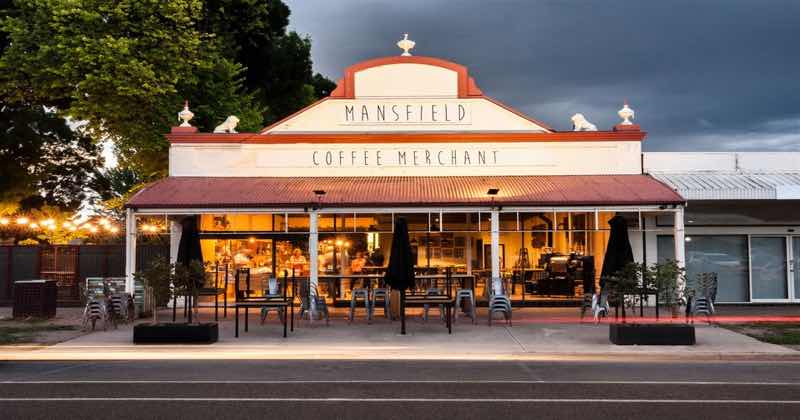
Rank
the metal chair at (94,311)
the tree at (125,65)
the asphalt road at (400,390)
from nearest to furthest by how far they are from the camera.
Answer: the asphalt road at (400,390) < the metal chair at (94,311) < the tree at (125,65)

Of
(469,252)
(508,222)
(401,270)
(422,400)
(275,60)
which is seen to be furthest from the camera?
(275,60)

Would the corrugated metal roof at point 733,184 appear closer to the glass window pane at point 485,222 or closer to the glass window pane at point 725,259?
the glass window pane at point 725,259

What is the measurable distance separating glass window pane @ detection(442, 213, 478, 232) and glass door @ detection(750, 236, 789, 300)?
8391 millimetres

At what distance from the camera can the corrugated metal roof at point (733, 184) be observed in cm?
1855

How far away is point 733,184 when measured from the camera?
1923cm

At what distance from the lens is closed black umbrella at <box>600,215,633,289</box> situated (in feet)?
50.5

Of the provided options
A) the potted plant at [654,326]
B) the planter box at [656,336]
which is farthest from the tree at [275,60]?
the planter box at [656,336]

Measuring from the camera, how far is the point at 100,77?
21.9 meters

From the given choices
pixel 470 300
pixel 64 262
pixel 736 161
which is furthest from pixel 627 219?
pixel 64 262

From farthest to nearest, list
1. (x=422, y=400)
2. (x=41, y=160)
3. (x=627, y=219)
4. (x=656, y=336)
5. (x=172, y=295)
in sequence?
(x=41, y=160), (x=627, y=219), (x=172, y=295), (x=656, y=336), (x=422, y=400)

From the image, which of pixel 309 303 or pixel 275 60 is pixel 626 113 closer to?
pixel 309 303

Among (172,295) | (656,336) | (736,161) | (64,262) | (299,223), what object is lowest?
(656,336)

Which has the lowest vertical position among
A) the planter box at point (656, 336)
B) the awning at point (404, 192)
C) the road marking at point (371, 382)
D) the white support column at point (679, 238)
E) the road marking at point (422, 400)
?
the road marking at point (371, 382)

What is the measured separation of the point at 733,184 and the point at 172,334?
605 inches
